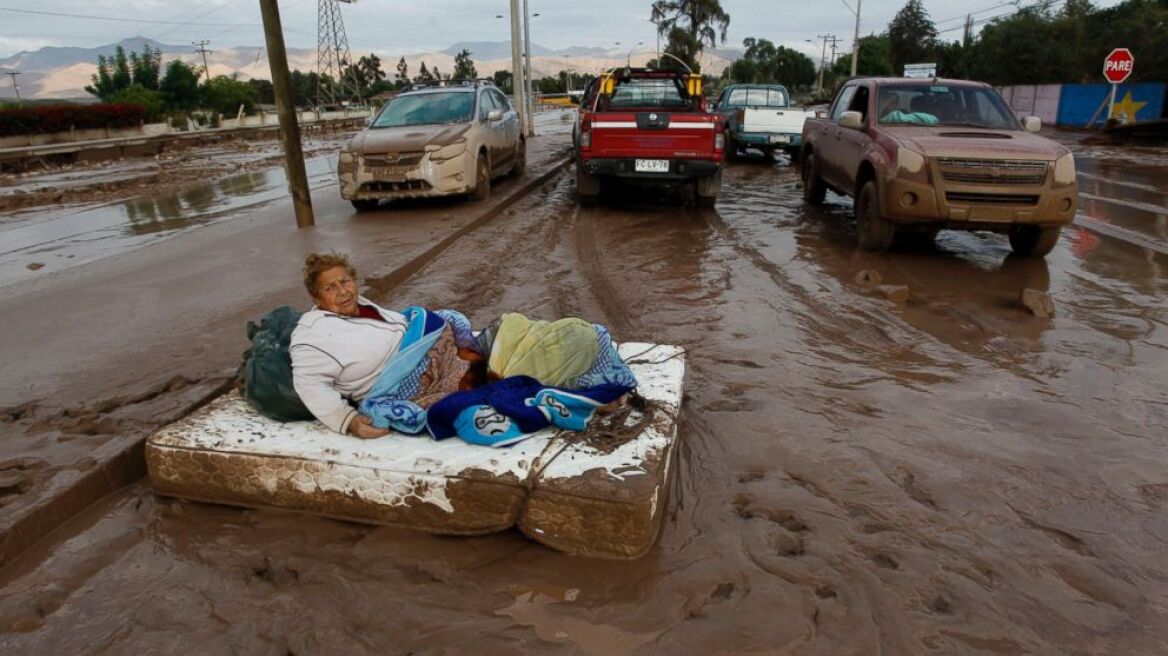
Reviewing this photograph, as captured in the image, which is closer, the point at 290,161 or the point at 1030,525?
the point at 1030,525

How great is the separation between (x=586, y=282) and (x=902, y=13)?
64148 millimetres

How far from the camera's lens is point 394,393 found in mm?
3184

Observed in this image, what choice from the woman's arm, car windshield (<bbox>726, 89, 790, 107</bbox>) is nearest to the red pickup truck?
the woman's arm

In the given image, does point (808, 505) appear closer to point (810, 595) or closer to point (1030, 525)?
point (810, 595)

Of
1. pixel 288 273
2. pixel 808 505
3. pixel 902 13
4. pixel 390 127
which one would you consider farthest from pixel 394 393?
pixel 902 13

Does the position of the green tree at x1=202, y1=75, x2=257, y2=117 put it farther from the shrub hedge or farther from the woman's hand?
the woman's hand

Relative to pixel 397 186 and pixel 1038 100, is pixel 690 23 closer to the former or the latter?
pixel 1038 100

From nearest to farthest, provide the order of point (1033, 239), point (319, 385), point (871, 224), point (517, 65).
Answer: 1. point (319, 385)
2. point (1033, 239)
3. point (871, 224)
4. point (517, 65)

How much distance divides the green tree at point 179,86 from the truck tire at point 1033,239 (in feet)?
184

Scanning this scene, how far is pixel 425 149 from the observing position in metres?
9.47

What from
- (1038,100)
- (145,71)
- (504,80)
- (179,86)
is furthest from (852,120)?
(504,80)

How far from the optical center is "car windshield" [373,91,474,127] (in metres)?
10.5

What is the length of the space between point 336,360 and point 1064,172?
654 centimetres

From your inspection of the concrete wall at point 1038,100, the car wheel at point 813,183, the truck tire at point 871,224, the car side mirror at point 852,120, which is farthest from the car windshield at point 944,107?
the concrete wall at point 1038,100
